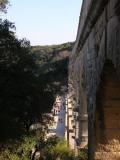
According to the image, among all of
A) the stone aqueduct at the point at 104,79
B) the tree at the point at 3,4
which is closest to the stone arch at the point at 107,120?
the stone aqueduct at the point at 104,79

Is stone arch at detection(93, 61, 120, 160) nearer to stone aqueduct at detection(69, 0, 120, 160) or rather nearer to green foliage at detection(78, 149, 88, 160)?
stone aqueduct at detection(69, 0, 120, 160)

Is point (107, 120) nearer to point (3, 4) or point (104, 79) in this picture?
point (104, 79)

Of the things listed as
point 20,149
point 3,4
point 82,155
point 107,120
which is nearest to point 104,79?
point 107,120

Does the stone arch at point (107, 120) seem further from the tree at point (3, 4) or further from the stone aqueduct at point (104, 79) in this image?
the tree at point (3, 4)

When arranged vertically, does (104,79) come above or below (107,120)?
above

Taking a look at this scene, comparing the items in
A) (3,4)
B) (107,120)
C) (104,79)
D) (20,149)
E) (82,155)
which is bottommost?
(82,155)

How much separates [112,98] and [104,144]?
125cm

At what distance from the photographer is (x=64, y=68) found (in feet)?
174

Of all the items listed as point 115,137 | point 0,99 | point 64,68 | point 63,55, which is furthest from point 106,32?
point 63,55

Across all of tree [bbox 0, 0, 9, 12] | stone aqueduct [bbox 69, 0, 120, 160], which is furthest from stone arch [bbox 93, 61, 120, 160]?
tree [bbox 0, 0, 9, 12]

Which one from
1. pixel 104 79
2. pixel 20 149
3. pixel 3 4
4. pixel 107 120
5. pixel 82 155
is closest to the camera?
pixel 104 79

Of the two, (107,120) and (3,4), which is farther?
(3,4)

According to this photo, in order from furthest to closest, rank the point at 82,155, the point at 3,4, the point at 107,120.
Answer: the point at 82,155 → the point at 3,4 → the point at 107,120

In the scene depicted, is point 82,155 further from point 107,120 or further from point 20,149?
point 107,120
